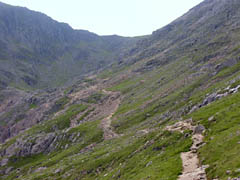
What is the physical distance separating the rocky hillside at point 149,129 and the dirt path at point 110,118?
0.59m

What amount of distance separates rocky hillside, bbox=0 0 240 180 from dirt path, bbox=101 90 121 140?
0.59 m

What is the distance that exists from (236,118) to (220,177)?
812 inches

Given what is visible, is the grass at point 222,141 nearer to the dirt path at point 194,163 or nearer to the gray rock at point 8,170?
the dirt path at point 194,163

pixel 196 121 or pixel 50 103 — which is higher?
pixel 50 103

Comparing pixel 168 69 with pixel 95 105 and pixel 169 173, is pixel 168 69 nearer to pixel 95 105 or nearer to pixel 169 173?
pixel 95 105

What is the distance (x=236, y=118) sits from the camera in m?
40.1

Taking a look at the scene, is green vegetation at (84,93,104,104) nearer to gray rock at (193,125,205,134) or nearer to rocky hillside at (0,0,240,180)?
rocky hillside at (0,0,240,180)

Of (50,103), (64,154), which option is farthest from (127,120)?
(50,103)

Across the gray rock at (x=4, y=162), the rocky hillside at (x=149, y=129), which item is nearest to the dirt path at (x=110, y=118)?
the rocky hillside at (x=149, y=129)

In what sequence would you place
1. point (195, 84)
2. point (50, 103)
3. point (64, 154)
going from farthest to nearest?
point (50, 103), point (195, 84), point (64, 154)

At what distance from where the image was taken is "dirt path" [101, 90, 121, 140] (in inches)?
3866

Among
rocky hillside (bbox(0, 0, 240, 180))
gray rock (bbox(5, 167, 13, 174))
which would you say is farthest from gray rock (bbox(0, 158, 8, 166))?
gray rock (bbox(5, 167, 13, 174))

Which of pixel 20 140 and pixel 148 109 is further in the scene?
pixel 20 140

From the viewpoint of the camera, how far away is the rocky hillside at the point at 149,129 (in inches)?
1336
